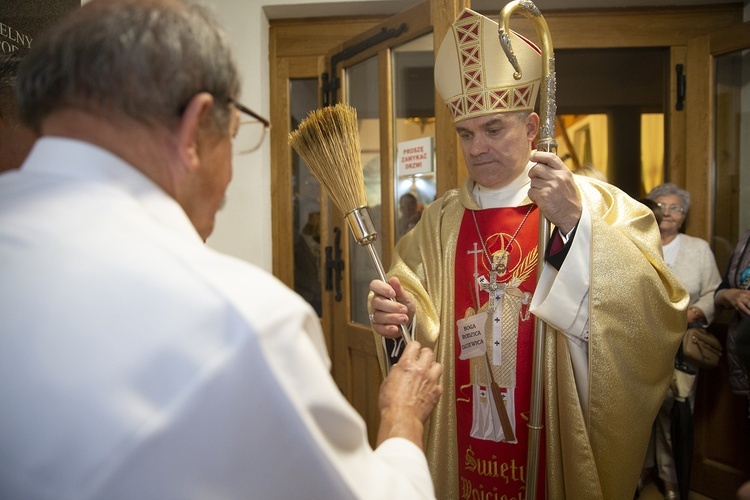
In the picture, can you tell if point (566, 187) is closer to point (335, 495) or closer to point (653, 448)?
point (335, 495)

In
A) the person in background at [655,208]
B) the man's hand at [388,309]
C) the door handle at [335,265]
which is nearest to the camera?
the man's hand at [388,309]

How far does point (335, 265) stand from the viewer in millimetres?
3889

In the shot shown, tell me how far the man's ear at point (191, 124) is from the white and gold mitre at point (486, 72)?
141 cm

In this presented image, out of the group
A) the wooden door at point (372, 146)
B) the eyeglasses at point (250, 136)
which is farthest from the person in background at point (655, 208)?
the eyeglasses at point (250, 136)

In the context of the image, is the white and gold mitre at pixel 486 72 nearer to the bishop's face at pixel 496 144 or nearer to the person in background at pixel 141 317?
the bishop's face at pixel 496 144

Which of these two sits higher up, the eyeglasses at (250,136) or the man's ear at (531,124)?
the man's ear at (531,124)

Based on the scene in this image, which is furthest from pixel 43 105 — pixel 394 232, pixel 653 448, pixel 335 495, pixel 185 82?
pixel 653 448

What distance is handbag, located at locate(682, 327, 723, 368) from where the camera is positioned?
3359mm

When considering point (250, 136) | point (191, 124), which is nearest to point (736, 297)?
point (250, 136)

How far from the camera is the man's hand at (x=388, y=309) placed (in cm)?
187

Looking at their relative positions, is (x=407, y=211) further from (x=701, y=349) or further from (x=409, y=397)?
(x=409, y=397)

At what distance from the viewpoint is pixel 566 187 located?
5.75ft

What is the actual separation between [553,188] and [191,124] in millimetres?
1197

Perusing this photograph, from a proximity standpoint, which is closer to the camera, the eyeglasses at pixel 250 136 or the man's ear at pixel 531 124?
the eyeglasses at pixel 250 136
